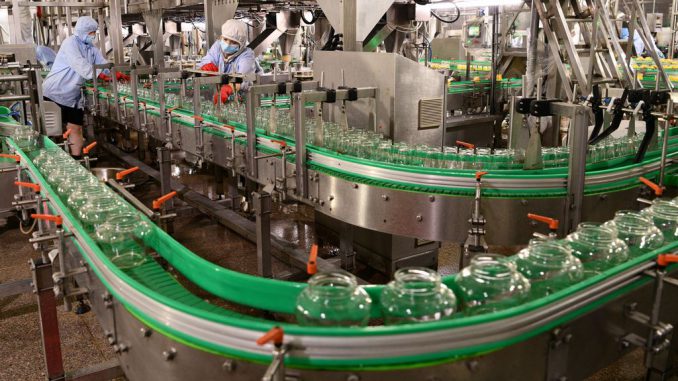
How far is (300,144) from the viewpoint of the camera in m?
3.12

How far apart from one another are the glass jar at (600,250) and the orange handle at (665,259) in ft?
0.44

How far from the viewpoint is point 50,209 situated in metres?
2.51

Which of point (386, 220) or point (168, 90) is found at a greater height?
point (168, 90)

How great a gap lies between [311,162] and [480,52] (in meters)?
9.08

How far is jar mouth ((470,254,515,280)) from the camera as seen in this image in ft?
5.10

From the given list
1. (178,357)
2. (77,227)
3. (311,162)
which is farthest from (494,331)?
(311,162)

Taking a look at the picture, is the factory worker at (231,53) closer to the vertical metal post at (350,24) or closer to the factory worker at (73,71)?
the factory worker at (73,71)

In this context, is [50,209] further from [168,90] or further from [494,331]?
[168,90]

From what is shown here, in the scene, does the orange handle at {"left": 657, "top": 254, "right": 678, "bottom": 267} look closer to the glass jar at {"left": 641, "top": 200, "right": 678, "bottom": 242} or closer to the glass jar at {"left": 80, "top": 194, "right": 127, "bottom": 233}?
the glass jar at {"left": 641, "top": 200, "right": 678, "bottom": 242}

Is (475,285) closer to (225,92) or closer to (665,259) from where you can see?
(665,259)

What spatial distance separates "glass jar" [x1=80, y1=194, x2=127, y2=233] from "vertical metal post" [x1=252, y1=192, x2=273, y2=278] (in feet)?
4.10

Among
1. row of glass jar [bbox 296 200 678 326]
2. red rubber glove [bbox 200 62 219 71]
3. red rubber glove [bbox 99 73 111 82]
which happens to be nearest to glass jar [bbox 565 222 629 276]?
row of glass jar [bbox 296 200 678 326]

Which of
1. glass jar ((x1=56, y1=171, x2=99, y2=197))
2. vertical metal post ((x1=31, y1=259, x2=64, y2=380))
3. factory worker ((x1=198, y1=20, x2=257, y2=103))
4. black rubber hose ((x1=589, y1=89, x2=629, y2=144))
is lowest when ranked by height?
vertical metal post ((x1=31, y1=259, x2=64, y2=380))

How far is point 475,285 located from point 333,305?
0.40m
